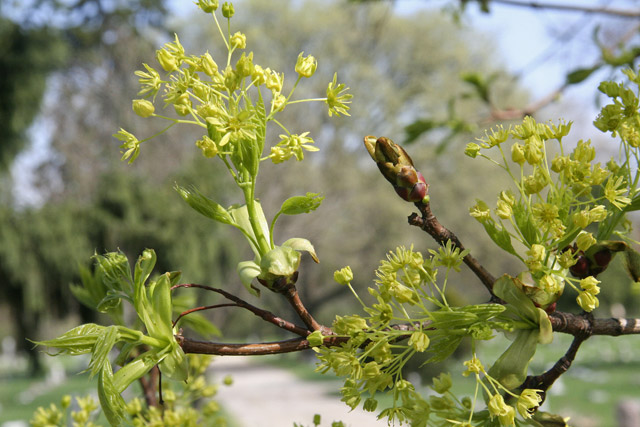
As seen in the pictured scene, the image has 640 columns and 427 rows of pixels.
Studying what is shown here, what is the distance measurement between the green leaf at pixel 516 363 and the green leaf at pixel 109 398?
0.35 metres

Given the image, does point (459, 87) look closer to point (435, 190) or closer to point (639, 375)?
point (435, 190)

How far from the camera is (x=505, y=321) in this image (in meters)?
0.58

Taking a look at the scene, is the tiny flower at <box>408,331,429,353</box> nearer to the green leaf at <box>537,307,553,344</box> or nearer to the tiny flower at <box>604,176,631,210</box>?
the green leaf at <box>537,307,553,344</box>

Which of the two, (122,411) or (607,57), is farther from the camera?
(607,57)

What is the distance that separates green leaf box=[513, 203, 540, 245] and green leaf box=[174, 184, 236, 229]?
29 cm

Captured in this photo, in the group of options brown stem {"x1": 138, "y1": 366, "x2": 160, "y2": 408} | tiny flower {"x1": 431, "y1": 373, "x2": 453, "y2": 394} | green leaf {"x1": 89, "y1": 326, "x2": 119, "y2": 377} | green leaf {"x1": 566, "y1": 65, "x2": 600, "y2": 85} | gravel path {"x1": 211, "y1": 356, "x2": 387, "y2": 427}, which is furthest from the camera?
gravel path {"x1": 211, "y1": 356, "x2": 387, "y2": 427}

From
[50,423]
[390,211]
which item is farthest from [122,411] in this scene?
[390,211]

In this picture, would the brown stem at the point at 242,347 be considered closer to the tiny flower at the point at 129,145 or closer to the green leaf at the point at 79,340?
the green leaf at the point at 79,340

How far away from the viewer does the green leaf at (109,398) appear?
50cm

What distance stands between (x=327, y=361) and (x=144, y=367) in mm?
167

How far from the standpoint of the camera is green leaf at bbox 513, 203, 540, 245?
578 mm

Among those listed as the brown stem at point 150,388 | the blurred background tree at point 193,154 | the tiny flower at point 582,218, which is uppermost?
the tiny flower at point 582,218

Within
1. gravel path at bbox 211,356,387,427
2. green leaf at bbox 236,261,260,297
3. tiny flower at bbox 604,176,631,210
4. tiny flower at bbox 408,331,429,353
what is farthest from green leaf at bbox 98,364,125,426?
gravel path at bbox 211,356,387,427

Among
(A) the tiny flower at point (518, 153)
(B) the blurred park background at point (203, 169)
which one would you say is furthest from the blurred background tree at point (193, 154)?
(A) the tiny flower at point (518, 153)
